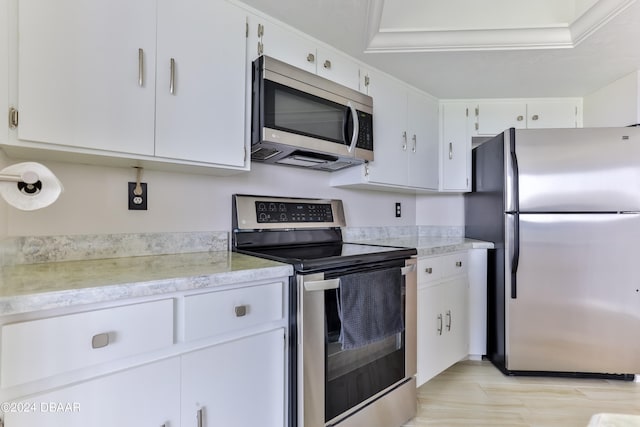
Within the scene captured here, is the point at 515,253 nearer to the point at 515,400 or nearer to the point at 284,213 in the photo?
the point at 515,400

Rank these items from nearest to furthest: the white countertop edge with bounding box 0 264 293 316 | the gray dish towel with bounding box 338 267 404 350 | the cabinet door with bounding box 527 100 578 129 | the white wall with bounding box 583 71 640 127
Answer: the white countertop edge with bounding box 0 264 293 316
the gray dish towel with bounding box 338 267 404 350
the white wall with bounding box 583 71 640 127
the cabinet door with bounding box 527 100 578 129

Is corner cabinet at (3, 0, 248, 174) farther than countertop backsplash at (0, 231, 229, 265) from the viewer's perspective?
No

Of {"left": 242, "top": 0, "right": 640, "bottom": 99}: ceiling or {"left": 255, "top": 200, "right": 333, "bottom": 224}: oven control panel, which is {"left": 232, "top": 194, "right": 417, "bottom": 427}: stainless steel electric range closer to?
{"left": 255, "top": 200, "right": 333, "bottom": 224}: oven control panel

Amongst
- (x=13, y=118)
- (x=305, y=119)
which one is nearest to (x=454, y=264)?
(x=305, y=119)

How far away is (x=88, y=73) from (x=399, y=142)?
5.73 ft

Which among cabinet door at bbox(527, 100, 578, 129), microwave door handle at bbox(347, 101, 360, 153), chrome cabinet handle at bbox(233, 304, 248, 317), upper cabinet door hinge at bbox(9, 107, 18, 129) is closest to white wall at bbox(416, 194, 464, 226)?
cabinet door at bbox(527, 100, 578, 129)

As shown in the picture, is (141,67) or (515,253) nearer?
(141,67)

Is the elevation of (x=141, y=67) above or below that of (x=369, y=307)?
above

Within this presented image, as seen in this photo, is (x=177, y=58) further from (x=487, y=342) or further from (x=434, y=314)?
(x=487, y=342)

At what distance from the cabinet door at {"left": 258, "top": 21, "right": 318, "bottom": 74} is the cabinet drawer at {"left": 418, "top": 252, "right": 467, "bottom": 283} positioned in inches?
50.8

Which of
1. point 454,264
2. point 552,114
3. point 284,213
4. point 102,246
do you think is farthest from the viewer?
point 552,114

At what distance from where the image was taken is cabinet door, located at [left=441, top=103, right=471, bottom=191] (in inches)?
102

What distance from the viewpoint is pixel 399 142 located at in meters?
2.18

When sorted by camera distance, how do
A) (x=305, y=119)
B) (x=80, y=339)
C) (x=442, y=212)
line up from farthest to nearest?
(x=442, y=212), (x=305, y=119), (x=80, y=339)
